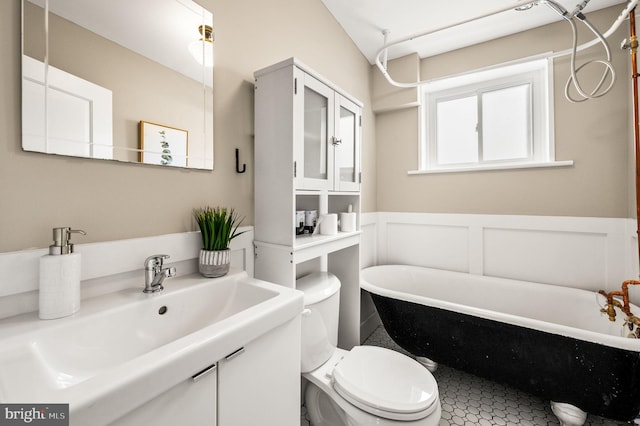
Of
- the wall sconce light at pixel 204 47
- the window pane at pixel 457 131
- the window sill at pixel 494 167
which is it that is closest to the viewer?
the wall sconce light at pixel 204 47

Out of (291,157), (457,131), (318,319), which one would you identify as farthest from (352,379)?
(457,131)

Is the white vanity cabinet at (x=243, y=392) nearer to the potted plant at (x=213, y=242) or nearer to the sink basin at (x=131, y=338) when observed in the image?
the sink basin at (x=131, y=338)

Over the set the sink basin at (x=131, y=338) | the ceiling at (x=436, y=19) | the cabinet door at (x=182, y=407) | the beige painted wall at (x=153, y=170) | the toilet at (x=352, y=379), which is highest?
the ceiling at (x=436, y=19)

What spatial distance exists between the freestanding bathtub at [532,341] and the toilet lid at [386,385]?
0.41 meters

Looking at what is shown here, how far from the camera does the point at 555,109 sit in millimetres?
1943

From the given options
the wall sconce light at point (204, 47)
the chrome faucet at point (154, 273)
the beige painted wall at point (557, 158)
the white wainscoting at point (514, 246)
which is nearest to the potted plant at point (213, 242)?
the chrome faucet at point (154, 273)

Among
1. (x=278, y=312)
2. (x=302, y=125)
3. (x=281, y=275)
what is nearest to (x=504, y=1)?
(x=302, y=125)

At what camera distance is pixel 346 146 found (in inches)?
63.5

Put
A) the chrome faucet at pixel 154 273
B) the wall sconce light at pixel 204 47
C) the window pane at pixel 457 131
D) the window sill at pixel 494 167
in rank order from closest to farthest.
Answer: the chrome faucet at pixel 154 273, the wall sconce light at pixel 204 47, the window sill at pixel 494 167, the window pane at pixel 457 131

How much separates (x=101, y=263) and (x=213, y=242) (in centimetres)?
34

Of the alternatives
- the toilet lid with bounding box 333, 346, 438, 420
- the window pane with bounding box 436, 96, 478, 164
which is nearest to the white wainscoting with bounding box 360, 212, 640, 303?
the window pane with bounding box 436, 96, 478, 164

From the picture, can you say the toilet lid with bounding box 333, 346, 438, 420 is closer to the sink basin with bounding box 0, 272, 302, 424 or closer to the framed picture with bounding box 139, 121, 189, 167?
the sink basin with bounding box 0, 272, 302, 424

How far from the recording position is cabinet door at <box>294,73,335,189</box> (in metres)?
1.21

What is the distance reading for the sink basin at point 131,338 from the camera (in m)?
0.47
